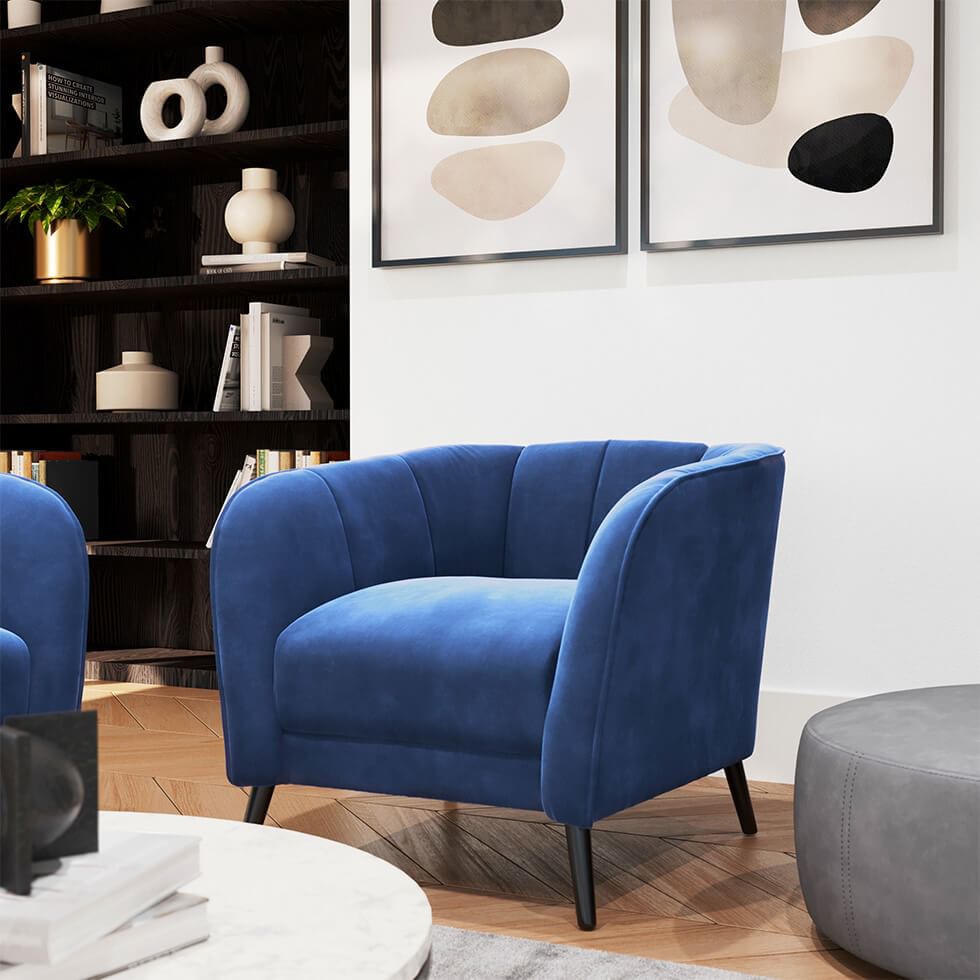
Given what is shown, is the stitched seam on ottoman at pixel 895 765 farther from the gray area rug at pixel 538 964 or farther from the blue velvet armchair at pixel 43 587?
the blue velvet armchair at pixel 43 587

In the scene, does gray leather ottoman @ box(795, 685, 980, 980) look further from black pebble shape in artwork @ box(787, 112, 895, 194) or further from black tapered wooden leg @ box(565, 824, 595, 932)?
black pebble shape in artwork @ box(787, 112, 895, 194)

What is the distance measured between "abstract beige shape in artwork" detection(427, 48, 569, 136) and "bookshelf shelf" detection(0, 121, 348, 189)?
48 cm

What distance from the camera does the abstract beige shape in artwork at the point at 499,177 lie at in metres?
3.00

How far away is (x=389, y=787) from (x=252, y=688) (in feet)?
0.91

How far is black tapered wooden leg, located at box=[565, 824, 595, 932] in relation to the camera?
1.85m

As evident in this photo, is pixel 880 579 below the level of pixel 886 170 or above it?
below

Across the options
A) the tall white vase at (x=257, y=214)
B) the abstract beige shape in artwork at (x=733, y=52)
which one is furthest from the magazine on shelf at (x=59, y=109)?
the abstract beige shape in artwork at (x=733, y=52)

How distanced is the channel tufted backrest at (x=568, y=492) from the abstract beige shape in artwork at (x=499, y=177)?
2.47 ft

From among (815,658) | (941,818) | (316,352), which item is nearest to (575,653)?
(941,818)

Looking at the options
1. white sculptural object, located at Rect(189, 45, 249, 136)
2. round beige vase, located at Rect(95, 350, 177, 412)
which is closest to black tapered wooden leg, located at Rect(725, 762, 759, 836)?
round beige vase, located at Rect(95, 350, 177, 412)

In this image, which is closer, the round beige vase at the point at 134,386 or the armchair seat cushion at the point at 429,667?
the armchair seat cushion at the point at 429,667

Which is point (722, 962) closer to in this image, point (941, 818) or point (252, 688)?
point (941, 818)

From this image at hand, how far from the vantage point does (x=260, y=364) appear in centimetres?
363

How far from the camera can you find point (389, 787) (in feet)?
6.56
